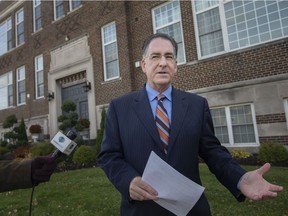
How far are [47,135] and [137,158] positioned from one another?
609 inches

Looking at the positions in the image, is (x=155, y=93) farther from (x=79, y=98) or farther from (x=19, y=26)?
(x=19, y=26)

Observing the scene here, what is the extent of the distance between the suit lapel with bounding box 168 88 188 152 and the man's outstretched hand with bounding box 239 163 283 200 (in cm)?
58

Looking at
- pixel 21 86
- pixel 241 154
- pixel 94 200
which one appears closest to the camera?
pixel 94 200

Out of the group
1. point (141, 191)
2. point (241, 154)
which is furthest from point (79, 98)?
point (141, 191)

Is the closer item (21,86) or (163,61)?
(163,61)

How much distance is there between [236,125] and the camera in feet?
30.6

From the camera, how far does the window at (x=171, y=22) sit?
1095cm

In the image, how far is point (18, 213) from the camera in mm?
5066

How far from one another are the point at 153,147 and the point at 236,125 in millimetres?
8109

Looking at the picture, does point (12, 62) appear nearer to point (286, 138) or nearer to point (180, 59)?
point (180, 59)

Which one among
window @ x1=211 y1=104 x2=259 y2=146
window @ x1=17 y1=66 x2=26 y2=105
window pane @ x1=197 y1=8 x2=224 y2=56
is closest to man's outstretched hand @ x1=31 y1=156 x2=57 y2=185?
window @ x1=211 y1=104 x2=259 y2=146

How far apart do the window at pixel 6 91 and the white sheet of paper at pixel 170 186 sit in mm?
21157

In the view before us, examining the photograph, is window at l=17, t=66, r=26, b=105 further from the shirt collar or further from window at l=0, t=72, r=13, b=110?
the shirt collar

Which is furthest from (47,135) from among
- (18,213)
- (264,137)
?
(264,137)
